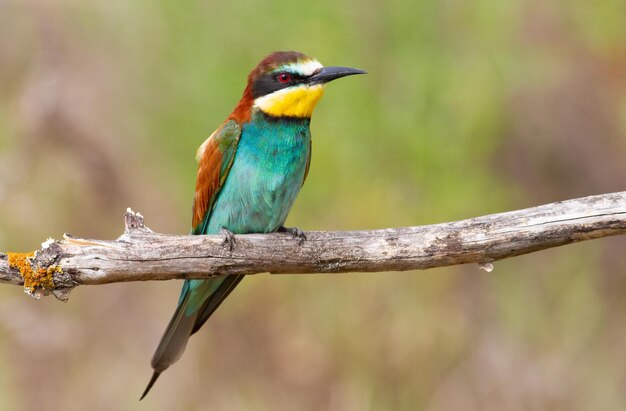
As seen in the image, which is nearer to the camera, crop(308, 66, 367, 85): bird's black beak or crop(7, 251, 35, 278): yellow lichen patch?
crop(7, 251, 35, 278): yellow lichen patch

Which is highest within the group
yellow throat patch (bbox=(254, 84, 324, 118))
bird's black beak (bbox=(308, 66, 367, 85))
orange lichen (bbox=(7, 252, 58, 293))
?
bird's black beak (bbox=(308, 66, 367, 85))

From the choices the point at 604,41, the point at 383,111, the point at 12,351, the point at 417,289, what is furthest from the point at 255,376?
the point at 604,41

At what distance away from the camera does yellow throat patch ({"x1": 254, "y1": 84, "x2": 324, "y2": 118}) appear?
312 centimetres

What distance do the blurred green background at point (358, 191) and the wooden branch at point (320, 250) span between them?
4.20 feet

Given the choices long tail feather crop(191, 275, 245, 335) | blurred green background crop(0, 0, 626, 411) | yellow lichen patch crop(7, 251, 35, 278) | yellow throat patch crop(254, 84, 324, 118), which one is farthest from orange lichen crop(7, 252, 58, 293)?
blurred green background crop(0, 0, 626, 411)

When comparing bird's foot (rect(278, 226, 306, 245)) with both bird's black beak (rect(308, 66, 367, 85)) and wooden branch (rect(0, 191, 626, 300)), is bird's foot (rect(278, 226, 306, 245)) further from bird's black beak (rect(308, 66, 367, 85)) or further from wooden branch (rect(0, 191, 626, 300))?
bird's black beak (rect(308, 66, 367, 85))

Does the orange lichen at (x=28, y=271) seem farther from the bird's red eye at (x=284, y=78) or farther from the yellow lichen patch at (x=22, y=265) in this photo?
the bird's red eye at (x=284, y=78)

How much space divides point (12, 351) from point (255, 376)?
1.10 metres

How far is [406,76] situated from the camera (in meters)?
4.16

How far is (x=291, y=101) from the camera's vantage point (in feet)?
10.3

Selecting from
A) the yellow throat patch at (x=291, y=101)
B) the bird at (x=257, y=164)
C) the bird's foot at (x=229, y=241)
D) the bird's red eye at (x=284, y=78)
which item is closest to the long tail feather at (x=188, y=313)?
the bird at (x=257, y=164)

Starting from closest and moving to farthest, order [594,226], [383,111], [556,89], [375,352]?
[594,226]
[375,352]
[383,111]
[556,89]

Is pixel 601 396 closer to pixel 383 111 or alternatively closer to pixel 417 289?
pixel 417 289

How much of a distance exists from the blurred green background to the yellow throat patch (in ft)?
3.10
